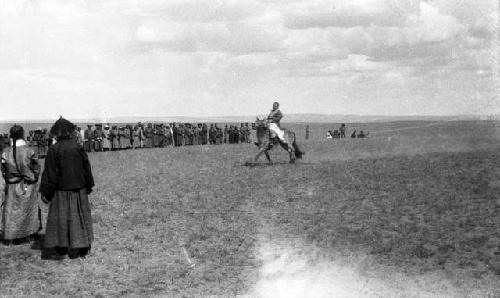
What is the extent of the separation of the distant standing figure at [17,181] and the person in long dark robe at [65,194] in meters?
0.80

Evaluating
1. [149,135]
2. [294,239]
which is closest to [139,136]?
[149,135]

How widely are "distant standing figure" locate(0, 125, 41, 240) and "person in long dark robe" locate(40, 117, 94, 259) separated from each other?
80 cm

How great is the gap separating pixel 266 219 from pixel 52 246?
4.19m

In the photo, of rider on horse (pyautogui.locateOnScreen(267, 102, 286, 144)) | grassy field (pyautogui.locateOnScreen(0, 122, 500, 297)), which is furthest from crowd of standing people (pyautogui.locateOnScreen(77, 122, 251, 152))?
grassy field (pyautogui.locateOnScreen(0, 122, 500, 297))

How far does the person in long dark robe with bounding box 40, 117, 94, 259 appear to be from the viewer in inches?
333

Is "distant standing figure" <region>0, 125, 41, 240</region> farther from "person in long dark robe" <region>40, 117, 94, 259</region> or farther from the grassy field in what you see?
"person in long dark robe" <region>40, 117, 94, 259</region>

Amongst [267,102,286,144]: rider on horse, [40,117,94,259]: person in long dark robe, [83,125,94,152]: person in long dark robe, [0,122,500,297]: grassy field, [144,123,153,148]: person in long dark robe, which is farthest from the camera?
[144,123,153,148]: person in long dark robe

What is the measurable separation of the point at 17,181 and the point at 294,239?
472 centimetres

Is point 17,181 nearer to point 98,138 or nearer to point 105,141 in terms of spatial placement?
point 98,138

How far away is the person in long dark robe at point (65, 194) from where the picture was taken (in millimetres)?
8469

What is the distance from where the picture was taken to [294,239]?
9703 mm

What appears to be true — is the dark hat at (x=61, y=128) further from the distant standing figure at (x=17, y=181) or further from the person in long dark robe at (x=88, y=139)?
the person in long dark robe at (x=88, y=139)

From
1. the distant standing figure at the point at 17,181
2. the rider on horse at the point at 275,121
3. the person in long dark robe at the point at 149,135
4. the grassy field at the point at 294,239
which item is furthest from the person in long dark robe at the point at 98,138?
the distant standing figure at the point at 17,181

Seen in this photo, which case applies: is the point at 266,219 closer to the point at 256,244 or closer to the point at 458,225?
the point at 256,244
